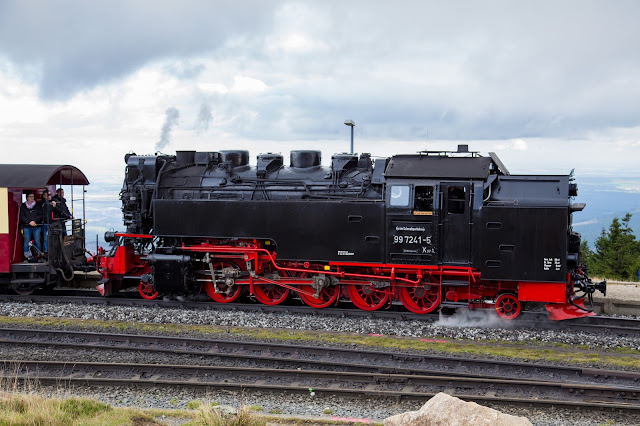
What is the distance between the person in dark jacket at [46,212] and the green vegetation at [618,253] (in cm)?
2755

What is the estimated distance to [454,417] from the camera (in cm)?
600

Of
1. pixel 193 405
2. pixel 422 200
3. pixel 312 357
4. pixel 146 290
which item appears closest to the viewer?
pixel 193 405

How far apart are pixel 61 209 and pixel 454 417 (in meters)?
11.6

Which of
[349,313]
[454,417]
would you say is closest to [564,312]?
[349,313]

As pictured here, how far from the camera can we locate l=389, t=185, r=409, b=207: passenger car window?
1214 centimetres

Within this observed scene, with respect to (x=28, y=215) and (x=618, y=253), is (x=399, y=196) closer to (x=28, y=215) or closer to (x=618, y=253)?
(x=28, y=215)

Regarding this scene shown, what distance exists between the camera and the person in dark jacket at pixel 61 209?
14.6 metres

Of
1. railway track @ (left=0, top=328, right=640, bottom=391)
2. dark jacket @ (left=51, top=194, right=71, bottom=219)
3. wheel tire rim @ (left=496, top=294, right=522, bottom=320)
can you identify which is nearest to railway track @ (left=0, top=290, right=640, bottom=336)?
wheel tire rim @ (left=496, top=294, right=522, bottom=320)

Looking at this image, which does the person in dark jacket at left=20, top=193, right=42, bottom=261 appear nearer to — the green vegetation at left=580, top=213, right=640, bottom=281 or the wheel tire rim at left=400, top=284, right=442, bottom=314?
the wheel tire rim at left=400, top=284, right=442, bottom=314

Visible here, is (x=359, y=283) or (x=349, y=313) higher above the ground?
(x=359, y=283)

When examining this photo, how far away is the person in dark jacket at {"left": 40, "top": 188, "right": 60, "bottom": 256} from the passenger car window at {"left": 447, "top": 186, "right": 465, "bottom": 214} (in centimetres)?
894

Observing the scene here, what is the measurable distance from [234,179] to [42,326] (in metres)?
4.85

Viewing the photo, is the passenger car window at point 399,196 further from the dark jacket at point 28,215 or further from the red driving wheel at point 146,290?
the dark jacket at point 28,215

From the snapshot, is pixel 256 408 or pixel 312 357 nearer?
pixel 256 408
